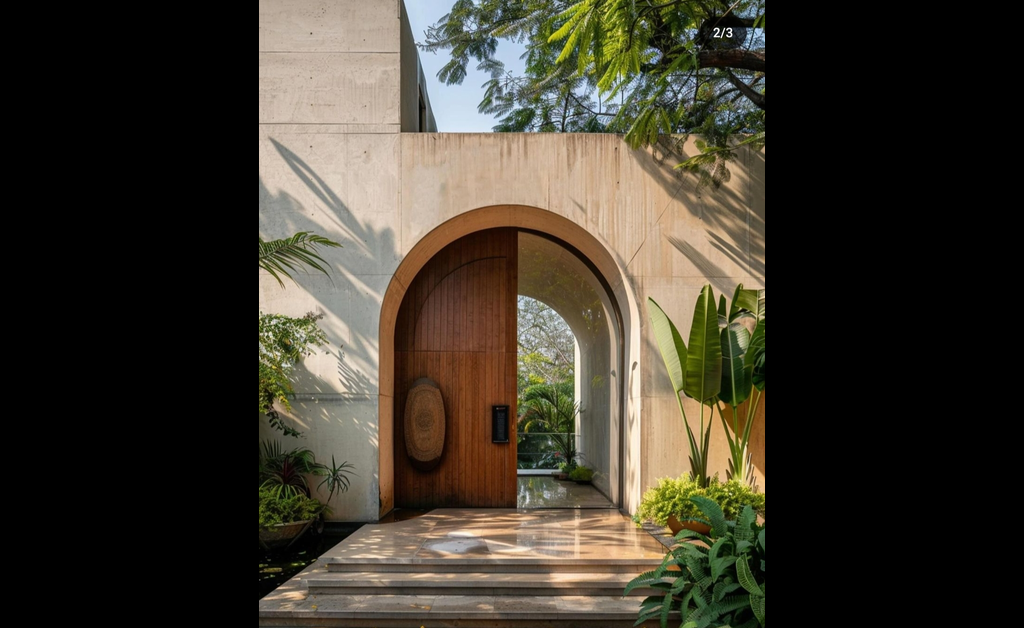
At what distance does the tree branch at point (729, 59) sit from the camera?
6.68m

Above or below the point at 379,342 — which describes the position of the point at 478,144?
above

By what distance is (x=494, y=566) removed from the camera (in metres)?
6.14

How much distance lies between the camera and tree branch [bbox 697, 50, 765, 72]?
668 cm

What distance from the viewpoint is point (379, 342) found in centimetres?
866

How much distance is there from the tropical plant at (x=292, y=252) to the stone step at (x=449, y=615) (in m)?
3.17

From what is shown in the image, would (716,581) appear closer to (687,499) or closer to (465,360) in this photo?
(687,499)

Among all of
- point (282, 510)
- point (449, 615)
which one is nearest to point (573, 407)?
point (282, 510)

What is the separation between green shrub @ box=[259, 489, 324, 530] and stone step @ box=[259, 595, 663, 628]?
2.03 metres
